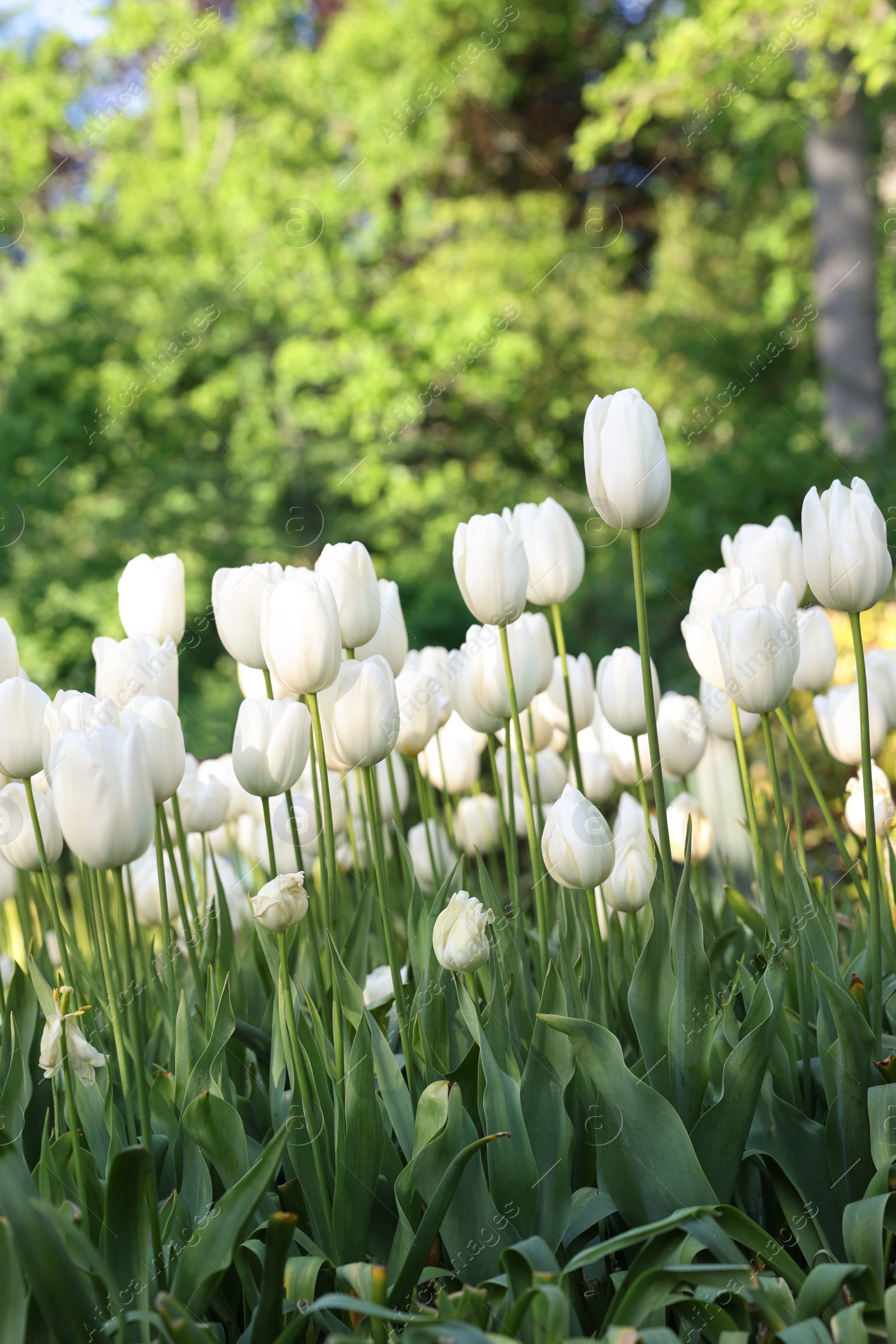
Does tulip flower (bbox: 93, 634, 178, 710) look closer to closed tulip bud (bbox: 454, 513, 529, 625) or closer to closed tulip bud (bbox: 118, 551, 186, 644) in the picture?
closed tulip bud (bbox: 118, 551, 186, 644)

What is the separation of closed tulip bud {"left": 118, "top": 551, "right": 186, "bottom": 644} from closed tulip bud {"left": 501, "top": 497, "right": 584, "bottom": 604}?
0.59m

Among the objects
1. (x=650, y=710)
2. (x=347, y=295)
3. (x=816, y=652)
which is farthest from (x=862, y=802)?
(x=347, y=295)

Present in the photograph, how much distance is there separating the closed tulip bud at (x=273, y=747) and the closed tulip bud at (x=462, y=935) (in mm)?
288

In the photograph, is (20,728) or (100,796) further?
(20,728)

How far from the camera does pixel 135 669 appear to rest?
1587 mm

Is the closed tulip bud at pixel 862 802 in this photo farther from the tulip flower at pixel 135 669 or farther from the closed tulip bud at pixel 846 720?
the tulip flower at pixel 135 669

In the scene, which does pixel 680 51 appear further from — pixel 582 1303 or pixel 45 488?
pixel 582 1303

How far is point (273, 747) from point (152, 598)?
1.46 ft

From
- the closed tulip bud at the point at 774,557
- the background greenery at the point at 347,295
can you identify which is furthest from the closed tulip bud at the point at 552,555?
the background greenery at the point at 347,295

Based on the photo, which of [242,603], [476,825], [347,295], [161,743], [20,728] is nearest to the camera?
[161,743]

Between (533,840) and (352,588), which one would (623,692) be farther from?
(352,588)

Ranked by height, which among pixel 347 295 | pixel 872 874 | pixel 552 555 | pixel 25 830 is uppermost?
pixel 347 295

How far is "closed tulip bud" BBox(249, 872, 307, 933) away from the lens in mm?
1336

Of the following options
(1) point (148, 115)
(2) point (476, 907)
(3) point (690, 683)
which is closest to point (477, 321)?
(1) point (148, 115)
